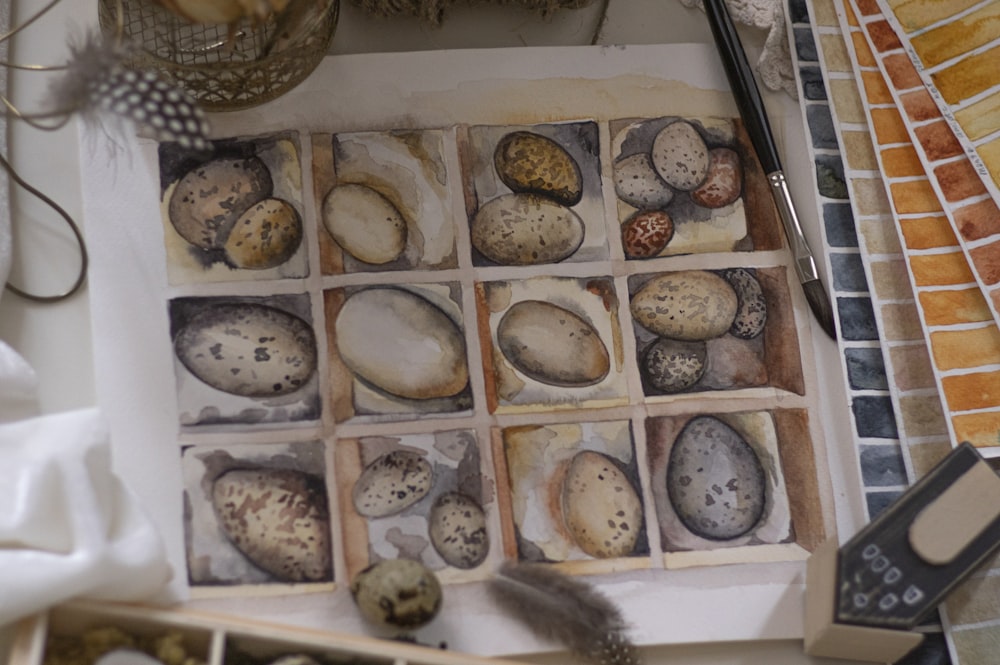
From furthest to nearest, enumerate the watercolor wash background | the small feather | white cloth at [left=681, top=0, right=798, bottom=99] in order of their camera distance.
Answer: white cloth at [left=681, top=0, right=798, bottom=99] < the watercolor wash background < the small feather

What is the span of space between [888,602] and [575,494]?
7.0 inches

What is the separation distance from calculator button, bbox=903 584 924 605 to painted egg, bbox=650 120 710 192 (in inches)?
10.8

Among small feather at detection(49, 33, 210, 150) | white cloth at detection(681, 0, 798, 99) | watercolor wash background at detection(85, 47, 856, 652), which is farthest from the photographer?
white cloth at detection(681, 0, 798, 99)

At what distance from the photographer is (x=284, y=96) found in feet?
2.06

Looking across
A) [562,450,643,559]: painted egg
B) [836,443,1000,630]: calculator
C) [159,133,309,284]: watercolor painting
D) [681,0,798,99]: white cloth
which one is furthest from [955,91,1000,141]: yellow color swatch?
[159,133,309,284]: watercolor painting

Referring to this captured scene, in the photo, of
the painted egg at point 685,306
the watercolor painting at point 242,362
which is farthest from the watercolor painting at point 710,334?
the watercolor painting at point 242,362

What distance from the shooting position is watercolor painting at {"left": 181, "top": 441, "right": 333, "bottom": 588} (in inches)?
21.8

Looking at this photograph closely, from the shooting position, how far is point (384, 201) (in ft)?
2.04

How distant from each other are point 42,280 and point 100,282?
4cm

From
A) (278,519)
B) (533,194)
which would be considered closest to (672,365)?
(533,194)

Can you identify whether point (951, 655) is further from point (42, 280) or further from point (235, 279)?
point (42, 280)

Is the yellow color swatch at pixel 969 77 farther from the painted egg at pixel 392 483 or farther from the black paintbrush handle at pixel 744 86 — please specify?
the painted egg at pixel 392 483

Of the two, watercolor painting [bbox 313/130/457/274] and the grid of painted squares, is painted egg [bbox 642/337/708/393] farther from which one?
watercolor painting [bbox 313/130/457/274]

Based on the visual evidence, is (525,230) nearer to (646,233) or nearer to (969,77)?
(646,233)
